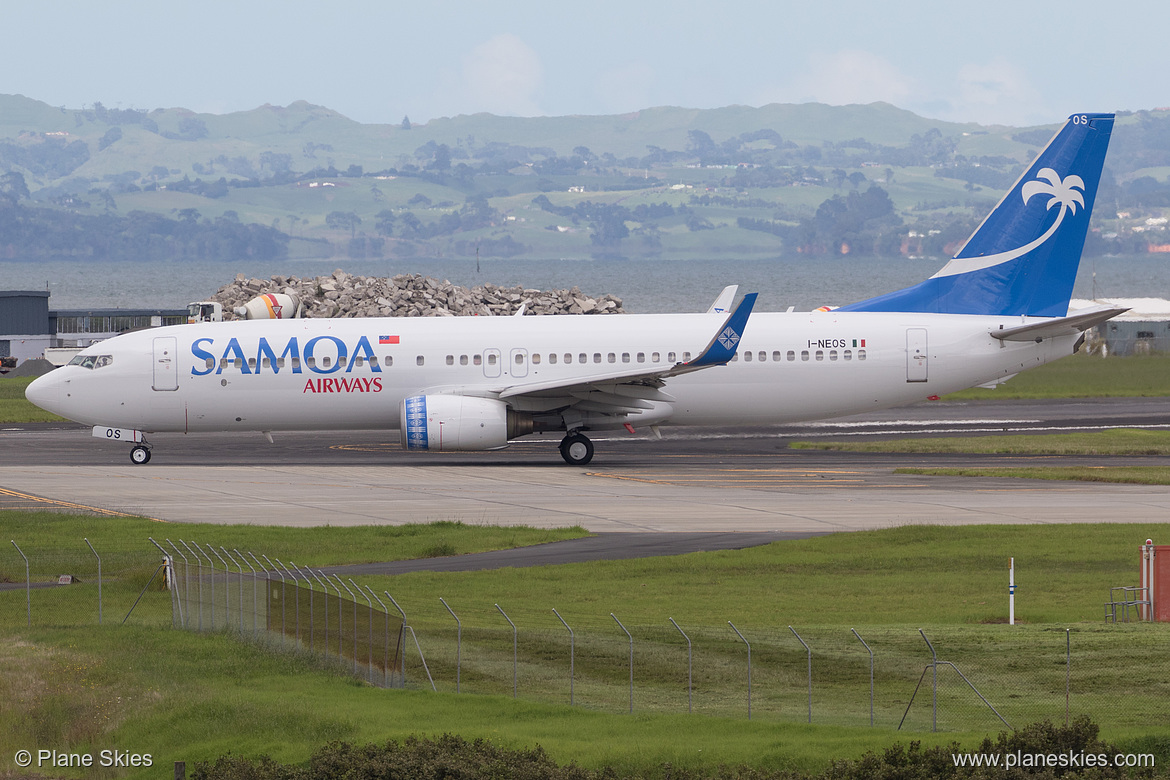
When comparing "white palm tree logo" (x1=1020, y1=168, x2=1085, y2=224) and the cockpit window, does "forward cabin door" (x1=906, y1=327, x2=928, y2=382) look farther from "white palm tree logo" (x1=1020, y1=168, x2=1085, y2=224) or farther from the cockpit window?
the cockpit window

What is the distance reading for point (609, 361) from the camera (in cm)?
4912

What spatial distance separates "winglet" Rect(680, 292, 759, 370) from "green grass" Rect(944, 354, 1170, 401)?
93.6 ft

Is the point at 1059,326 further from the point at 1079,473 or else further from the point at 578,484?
the point at 578,484

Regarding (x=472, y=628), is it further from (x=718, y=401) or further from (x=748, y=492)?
(x=718, y=401)

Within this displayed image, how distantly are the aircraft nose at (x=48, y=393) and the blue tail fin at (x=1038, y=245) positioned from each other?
27894 mm

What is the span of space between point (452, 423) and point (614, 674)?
26.9m

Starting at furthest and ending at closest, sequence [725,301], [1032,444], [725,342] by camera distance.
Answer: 1. [725,301]
2. [1032,444]
3. [725,342]

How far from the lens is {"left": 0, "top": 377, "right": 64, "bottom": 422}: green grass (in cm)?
6588

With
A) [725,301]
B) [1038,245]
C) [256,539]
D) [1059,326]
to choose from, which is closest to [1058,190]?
A: [1038,245]

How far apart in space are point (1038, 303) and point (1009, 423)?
34.8 ft

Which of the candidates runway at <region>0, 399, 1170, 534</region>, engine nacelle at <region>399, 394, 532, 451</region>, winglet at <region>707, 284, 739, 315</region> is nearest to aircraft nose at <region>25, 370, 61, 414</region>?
runway at <region>0, 399, 1170, 534</region>

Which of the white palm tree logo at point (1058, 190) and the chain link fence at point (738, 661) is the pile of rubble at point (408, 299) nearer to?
the white palm tree logo at point (1058, 190)

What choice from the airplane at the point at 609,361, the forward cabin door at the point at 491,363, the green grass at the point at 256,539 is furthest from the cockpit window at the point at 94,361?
the forward cabin door at the point at 491,363

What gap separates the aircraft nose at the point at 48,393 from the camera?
48625 millimetres
